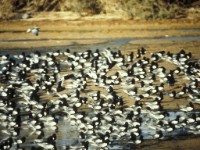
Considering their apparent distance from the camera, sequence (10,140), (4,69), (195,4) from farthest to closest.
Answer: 1. (195,4)
2. (4,69)
3. (10,140)

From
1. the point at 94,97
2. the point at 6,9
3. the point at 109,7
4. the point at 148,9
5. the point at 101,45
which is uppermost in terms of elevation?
the point at 6,9

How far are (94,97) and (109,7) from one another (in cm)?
540

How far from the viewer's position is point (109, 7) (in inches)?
531

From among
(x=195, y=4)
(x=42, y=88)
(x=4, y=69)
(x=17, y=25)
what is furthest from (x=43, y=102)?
(x=195, y=4)

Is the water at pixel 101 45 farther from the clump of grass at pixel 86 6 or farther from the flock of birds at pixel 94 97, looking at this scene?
the clump of grass at pixel 86 6

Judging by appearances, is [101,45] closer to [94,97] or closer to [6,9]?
[94,97]

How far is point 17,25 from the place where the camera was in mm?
12844

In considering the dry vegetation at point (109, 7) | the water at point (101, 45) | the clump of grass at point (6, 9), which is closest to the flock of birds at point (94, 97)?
the water at point (101, 45)

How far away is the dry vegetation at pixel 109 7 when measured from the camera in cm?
1310

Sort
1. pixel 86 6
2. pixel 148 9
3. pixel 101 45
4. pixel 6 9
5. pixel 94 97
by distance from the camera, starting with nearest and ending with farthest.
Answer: pixel 94 97 < pixel 101 45 < pixel 148 9 < pixel 6 9 < pixel 86 6

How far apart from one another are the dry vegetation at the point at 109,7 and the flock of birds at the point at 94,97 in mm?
2512

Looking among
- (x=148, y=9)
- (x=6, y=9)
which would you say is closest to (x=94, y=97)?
(x=148, y=9)

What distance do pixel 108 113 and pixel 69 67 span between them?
8.38 feet

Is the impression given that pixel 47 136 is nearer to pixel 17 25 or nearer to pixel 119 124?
pixel 119 124
